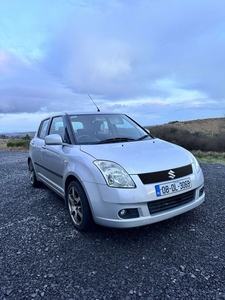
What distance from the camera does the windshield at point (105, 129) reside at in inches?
132

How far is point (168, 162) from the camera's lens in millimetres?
2664

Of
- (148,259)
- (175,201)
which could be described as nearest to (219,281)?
(148,259)

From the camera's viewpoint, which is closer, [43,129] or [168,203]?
[168,203]

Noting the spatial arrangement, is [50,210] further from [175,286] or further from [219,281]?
[219,281]

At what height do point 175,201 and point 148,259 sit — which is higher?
point 175,201

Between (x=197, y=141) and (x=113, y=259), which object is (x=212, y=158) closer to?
(x=197, y=141)

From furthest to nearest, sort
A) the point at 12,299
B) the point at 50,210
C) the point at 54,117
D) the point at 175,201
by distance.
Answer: the point at 54,117 → the point at 50,210 → the point at 175,201 → the point at 12,299

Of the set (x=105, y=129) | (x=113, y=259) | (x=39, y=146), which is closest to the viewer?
(x=113, y=259)

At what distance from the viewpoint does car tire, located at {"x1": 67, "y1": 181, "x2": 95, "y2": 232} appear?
2.68 metres

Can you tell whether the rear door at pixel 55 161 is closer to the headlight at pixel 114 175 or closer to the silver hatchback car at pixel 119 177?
the silver hatchback car at pixel 119 177

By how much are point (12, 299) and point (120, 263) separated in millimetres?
1041

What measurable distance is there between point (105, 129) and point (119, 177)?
1402 mm

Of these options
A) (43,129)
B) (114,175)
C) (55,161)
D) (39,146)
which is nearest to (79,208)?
(114,175)

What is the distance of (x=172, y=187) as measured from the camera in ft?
8.30
